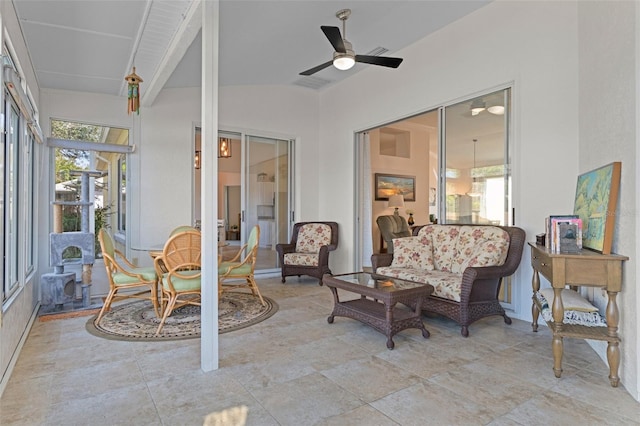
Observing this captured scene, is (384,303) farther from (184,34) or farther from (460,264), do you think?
(184,34)

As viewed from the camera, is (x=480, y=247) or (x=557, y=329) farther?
A: (x=480, y=247)

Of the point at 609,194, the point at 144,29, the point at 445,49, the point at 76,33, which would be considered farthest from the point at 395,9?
the point at 76,33

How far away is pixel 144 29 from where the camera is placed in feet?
10.9

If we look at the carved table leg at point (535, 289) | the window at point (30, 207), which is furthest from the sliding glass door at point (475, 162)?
the window at point (30, 207)

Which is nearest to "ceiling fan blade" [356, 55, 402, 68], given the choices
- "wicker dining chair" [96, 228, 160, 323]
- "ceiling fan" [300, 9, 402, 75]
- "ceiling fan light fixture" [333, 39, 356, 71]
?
"ceiling fan" [300, 9, 402, 75]

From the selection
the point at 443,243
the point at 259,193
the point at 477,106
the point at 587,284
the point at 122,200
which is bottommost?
the point at 587,284

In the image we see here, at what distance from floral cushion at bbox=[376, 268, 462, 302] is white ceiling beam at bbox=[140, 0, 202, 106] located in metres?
3.07

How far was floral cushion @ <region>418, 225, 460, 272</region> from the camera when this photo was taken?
4.09 m

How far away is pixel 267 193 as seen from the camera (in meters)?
6.51

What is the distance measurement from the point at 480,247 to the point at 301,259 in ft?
9.11

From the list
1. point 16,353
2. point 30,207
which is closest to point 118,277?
point 16,353

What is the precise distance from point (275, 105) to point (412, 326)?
4.61 metres

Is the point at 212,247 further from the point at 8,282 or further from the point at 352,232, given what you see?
the point at 352,232

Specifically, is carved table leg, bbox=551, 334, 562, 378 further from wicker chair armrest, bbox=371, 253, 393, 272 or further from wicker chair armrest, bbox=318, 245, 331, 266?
wicker chair armrest, bbox=318, 245, 331, 266
